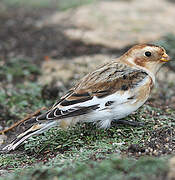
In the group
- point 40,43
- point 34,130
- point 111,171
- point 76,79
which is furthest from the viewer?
point 40,43

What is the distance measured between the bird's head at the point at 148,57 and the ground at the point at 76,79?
0.72 metres

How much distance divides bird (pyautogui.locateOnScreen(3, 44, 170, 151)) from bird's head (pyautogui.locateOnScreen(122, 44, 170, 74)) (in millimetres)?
149

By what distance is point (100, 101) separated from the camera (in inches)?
169

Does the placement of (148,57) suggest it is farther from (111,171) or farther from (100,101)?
(111,171)

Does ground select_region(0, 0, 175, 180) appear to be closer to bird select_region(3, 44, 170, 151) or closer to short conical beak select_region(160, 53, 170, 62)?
bird select_region(3, 44, 170, 151)

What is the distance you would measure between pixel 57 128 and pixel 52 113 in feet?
2.44

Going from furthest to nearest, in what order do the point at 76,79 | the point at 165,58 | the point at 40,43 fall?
the point at 40,43
the point at 76,79
the point at 165,58

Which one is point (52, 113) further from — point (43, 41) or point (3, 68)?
point (43, 41)

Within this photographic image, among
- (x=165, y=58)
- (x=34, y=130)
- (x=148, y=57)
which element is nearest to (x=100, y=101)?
(x=34, y=130)

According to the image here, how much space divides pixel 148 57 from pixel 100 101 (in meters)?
1.01

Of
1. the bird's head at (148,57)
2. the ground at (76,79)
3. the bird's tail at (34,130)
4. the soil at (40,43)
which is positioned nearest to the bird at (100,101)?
the bird's tail at (34,130)

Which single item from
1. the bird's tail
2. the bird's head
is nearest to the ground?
the bird's tail

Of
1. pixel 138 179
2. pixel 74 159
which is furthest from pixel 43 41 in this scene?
pixel 138 179

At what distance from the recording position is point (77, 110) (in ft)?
Result: 13.8
